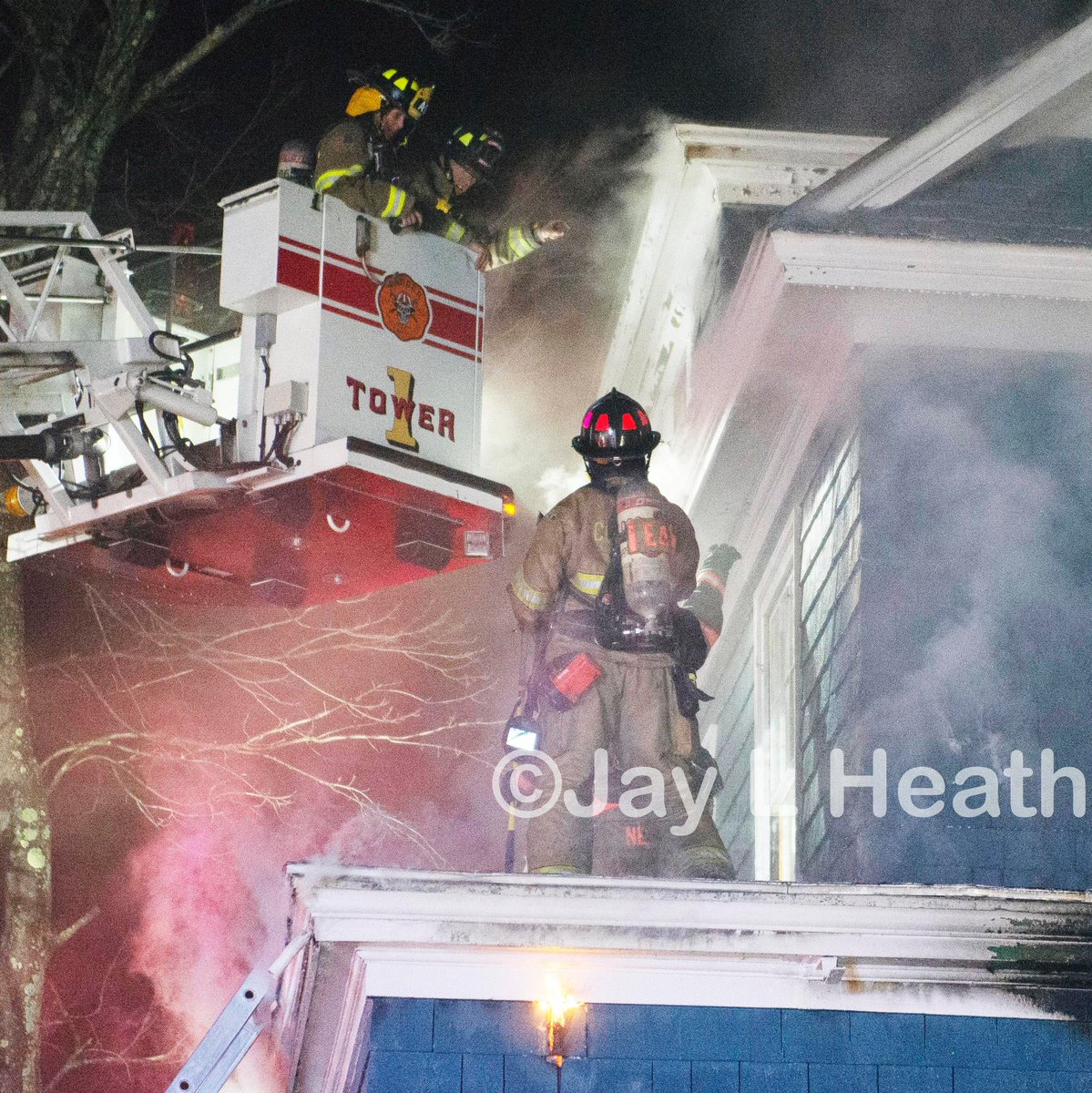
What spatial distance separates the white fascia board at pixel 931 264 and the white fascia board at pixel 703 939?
2855 millimetres

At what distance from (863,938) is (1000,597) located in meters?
2.48

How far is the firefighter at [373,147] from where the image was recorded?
823cm

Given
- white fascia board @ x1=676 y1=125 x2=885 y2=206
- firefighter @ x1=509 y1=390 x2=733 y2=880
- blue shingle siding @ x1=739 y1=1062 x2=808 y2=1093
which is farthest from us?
white fascia board @ x1=676 y1=125 x2=885 y2=206

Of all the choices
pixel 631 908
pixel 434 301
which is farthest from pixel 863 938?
pixel 434 301

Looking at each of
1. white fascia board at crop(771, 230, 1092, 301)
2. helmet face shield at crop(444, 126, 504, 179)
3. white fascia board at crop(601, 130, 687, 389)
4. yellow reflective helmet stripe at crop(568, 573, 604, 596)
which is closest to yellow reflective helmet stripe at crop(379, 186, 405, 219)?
helmet face shield at crop(444, 126, 504, 179)

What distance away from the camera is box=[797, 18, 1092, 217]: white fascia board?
7453mm

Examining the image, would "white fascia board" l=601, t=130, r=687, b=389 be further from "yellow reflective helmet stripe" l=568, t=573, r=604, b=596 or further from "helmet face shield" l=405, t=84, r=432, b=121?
"yellow reflective helmet stripe" l=568, t=573, r=604, b=596

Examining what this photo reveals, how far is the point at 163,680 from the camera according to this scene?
15289 millimetres

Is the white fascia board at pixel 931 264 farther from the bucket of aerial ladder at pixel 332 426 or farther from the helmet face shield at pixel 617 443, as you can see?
the bucket of aerial ladder at pixel 332 426

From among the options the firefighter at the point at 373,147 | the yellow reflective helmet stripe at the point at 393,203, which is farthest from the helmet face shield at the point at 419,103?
the yellow reflective helmet stripe at the point at 393,203

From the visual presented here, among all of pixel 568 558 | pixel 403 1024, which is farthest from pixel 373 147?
pixel 403 1024

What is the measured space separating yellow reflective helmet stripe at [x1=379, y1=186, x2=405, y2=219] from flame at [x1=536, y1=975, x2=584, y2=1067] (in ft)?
13.3

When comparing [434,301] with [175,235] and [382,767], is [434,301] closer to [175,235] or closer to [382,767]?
[175,235]

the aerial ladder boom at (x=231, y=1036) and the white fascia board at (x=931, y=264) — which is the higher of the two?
the white fascia board at (x=931, y=264)
